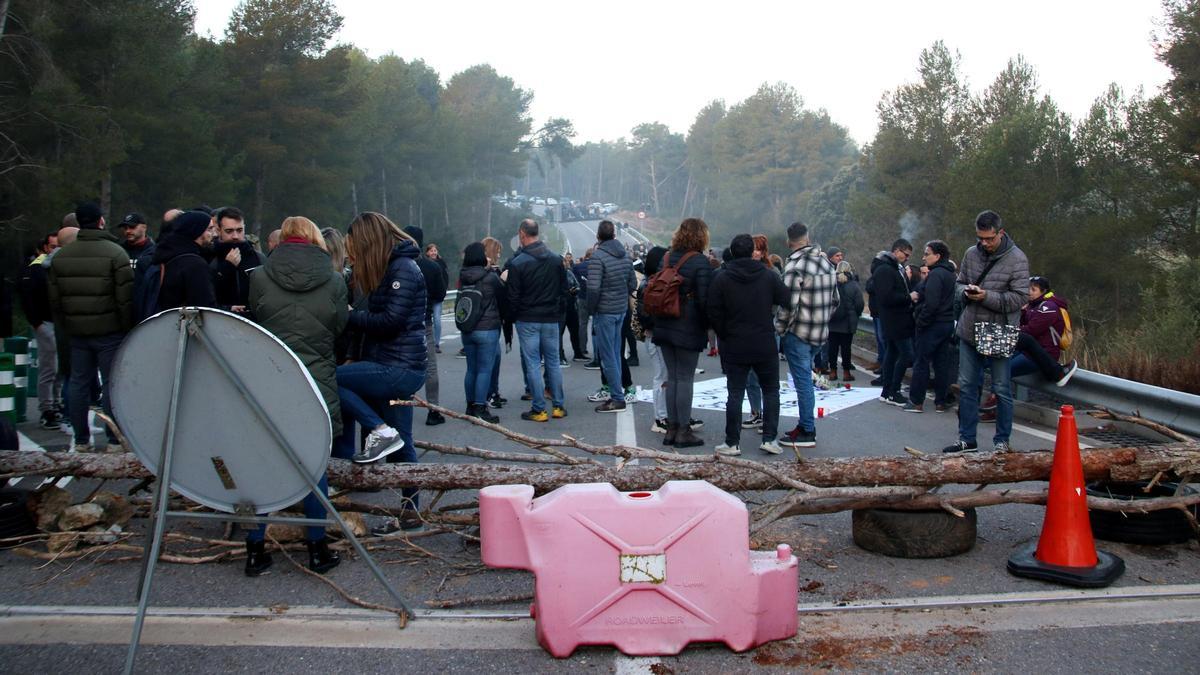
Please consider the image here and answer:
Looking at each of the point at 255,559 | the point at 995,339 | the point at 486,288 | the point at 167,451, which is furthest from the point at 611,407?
the point at 167,451

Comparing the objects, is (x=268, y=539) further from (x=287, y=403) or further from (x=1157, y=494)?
(x=1157, y=494)

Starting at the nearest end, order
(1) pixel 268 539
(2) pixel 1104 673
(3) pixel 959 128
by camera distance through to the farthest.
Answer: (2) pixel 1104 673 < (1) pixel 268 539 < (3) pixel 959 128

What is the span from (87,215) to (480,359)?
12.4 ft

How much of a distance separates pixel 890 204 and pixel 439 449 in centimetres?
5552

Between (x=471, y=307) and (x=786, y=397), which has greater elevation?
(x=471, y=307)

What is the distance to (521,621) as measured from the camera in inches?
182

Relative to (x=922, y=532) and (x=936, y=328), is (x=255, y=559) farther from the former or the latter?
(x=936, y=328)

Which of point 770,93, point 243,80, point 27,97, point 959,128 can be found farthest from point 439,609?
point 770,93

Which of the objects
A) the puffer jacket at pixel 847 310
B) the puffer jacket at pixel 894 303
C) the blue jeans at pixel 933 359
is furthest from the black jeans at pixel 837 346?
the blue jeans at pixel 933 359

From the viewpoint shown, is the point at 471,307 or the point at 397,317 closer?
the point at 397,317

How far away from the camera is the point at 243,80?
139 ft

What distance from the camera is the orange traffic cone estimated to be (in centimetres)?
496

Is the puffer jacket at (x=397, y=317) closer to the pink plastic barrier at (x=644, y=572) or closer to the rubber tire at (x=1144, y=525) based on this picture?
the pink plastic barrier at (x=644, y=572)

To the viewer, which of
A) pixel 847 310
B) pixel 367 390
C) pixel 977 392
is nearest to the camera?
pixel 367 390
